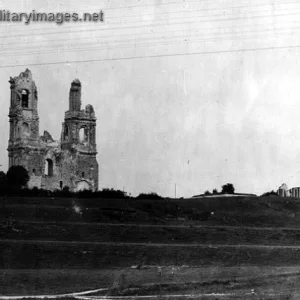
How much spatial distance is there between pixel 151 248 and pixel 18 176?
129 feet

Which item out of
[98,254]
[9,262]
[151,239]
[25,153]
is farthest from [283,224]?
[25,153]

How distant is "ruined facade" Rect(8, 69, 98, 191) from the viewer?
68188 millimetres

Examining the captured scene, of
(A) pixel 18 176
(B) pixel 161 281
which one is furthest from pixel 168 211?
(A) pixel 18 176

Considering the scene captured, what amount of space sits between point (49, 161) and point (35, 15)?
4985 cm

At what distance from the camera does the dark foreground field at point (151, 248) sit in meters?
16.0

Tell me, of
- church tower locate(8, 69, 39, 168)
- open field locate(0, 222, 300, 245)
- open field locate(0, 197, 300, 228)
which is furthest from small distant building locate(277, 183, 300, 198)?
church tower locate(8, 69, 39, 168)

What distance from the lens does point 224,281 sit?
1677 cm

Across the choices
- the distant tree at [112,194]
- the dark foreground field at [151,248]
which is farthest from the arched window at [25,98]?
the dark foreground field at [151,248]

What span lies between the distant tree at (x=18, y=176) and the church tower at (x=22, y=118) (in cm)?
575

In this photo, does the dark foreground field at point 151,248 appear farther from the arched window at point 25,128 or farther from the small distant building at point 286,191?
the arched window at point 25,128

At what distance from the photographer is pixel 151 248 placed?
22688 mm

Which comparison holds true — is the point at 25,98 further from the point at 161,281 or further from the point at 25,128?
the point at 161,281

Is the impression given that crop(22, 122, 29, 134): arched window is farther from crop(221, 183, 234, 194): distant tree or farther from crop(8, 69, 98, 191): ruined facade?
crop(221, 183, 234, 194): distant tree

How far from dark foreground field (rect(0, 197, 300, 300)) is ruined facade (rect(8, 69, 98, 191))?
32.4 meters
